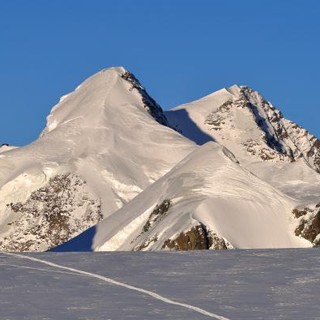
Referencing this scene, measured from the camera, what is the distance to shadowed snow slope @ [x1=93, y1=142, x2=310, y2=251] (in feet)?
380

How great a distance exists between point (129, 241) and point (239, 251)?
8814cm

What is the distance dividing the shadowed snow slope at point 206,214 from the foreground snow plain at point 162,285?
258ft

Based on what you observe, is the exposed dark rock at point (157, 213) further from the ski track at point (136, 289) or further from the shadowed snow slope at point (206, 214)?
the ski track at point (136, 289)

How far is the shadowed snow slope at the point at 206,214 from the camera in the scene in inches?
4560

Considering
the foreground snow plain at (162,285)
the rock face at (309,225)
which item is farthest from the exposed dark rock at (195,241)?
the foreground snow plain at (162,285)

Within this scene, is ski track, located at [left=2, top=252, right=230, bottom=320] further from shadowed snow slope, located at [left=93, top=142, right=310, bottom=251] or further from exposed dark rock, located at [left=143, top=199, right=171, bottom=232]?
exposed dark rock, located at [left=143, top=199, right=171, bottom=232]

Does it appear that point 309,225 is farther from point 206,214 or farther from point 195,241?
point 195,241

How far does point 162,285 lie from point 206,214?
94.5 metres

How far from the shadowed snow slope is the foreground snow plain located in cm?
7851

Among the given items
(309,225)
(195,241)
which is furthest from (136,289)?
(309,225)

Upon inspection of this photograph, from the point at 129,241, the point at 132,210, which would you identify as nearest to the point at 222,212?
the point at 129,241

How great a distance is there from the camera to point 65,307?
23688 mm

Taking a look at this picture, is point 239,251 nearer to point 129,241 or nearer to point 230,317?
point 230,317

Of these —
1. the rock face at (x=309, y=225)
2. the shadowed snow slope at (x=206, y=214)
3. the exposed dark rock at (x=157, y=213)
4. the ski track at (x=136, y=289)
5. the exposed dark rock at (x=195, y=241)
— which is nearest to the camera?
the ski track at (x=136, y=289)
